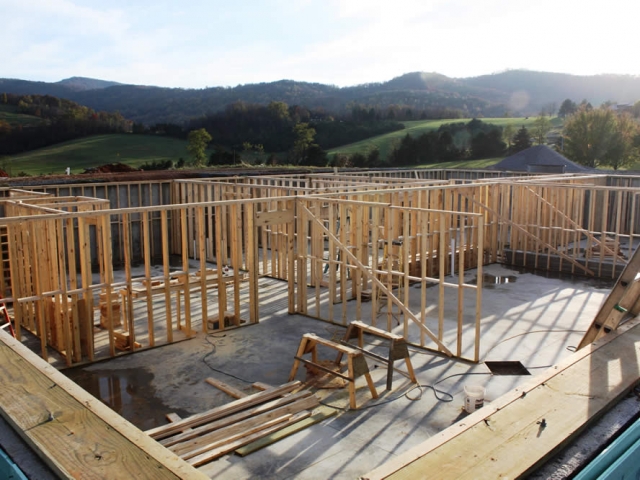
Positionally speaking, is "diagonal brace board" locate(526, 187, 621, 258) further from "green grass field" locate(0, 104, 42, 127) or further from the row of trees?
"green grass field" locate(0, 104, 42, 127)

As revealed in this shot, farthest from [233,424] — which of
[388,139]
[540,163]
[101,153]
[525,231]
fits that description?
[388,139]

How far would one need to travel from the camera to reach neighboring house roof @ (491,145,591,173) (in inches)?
1260

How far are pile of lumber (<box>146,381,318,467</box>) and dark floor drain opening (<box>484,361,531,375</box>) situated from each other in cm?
322

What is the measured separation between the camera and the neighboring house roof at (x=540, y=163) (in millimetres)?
32000

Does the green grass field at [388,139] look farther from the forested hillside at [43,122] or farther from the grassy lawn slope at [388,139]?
the forested hillside at [43,122]

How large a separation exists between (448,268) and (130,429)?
50.8 feet

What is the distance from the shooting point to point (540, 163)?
33906 mm

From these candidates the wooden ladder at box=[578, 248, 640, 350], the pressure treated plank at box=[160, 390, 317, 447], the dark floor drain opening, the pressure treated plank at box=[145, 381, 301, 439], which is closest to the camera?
the wooden ladder at box=[578, 248, 640, 350]

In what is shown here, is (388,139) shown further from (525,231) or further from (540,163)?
(525,231)

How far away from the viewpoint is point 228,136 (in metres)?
75.1

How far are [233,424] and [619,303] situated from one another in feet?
16.3

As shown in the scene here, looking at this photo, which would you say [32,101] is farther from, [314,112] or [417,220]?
[417,220]

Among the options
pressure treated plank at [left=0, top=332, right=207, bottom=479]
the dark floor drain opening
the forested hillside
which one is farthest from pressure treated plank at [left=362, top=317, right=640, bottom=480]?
the forested hillside

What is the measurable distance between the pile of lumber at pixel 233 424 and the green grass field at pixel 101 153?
5321cm
